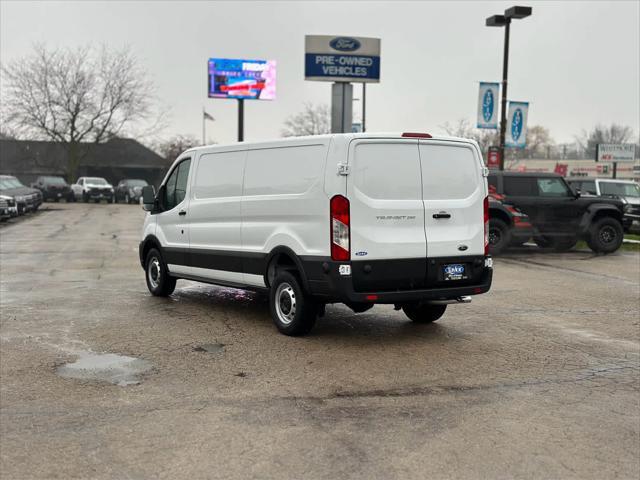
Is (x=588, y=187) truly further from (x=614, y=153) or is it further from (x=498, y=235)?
(x=614, y=153)

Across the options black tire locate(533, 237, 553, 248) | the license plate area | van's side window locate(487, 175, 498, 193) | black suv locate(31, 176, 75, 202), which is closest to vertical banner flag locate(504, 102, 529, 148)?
black tire locate(533, 237, 553, 248)

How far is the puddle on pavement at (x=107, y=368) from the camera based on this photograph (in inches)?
229

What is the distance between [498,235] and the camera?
16.5 m

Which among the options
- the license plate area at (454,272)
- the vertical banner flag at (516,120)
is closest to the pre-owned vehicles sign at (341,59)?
the vertical banner flag at (516,120)

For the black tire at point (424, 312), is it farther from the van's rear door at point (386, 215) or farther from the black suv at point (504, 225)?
the black suv at point (504, 225)

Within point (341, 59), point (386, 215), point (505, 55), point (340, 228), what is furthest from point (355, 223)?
point (341, 59)

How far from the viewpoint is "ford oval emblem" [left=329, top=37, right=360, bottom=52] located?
32156 millimetres

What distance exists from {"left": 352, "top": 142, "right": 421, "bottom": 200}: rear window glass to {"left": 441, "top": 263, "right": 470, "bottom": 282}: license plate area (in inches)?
31.0

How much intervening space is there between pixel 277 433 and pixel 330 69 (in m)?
28.7

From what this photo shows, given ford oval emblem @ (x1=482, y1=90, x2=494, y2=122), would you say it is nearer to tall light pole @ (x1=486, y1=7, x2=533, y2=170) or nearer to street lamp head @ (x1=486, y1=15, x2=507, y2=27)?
tall light pole @ (x1=486, y1=7, x2=533, y2=170)

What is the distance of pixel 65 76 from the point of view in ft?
187

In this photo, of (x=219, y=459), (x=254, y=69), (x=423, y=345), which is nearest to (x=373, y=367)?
(x=423, y=345)

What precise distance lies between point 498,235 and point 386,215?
1025cm

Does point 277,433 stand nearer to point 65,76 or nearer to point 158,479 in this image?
point 158,479
